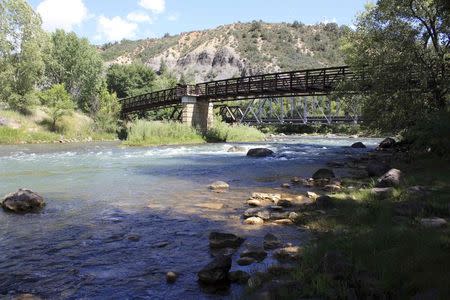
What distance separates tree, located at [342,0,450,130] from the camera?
17.6 metres

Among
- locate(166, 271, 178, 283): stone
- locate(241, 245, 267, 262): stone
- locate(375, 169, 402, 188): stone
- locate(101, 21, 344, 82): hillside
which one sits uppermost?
locate(101, 21, 344, 82): hillside

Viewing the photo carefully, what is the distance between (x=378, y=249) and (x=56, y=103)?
4615cm

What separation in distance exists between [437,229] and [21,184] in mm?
13120

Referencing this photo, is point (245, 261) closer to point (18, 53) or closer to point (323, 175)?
point (323, 175)

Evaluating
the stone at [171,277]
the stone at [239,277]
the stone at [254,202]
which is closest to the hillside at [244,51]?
the stone at [254,202]

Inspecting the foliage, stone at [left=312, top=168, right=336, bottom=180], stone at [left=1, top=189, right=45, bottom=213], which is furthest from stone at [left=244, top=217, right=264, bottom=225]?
the foliage

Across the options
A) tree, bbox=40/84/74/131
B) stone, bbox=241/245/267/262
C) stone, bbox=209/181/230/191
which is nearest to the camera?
stone, bbox=241/245/267/262

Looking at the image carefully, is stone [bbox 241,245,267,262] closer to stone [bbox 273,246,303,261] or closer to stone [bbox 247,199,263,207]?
stone [bbox 273,246,303,261]

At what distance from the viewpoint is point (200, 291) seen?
5.45 metres

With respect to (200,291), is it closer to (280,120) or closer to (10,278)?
(10,278)

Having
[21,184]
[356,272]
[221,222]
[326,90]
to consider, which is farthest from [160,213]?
[326,90]

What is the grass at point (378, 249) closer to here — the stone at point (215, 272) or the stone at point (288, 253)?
the stone at point (288, 253)

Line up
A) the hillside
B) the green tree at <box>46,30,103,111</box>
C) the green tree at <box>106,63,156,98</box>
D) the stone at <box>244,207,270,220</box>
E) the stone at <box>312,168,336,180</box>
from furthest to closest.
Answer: the hillside → the green tree at <box>106,63,156,98</box> → the green tree at <box>46,30,103,111</box> → the stone at <box>312,168,336,180</box> → the stone at <box>244,207,270,220</box>

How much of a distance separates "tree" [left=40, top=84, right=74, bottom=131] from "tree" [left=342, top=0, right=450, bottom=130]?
36.0 m
